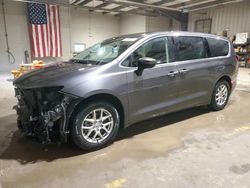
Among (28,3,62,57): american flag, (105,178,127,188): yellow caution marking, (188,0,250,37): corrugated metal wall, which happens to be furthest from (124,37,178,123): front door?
(188,0,250,37): corrugated metal wall

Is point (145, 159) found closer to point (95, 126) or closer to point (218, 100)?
point (95, 126)

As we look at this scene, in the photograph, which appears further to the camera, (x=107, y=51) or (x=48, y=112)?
(x=107, y=51)

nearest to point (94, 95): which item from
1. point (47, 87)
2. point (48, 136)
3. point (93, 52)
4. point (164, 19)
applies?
point (47, 87)

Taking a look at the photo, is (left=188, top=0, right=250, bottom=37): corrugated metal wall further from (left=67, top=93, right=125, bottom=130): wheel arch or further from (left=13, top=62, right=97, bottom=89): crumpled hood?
(left=13, top=62, right=97, bottom=89): crumpled hood

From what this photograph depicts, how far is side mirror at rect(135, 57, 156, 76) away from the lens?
2533 mm

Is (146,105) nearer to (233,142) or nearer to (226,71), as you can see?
(233,142)

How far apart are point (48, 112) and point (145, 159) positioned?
1.12m

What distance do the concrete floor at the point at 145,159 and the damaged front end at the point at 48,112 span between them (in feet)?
0.82

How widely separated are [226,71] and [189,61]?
96cm

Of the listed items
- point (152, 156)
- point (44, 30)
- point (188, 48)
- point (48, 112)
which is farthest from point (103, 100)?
point (44, 30)

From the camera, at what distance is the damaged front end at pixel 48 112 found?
2205 millimetres

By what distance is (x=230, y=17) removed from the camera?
36.2ft

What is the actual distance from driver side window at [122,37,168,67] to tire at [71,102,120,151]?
0.66 metres

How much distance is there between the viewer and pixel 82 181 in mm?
1922
